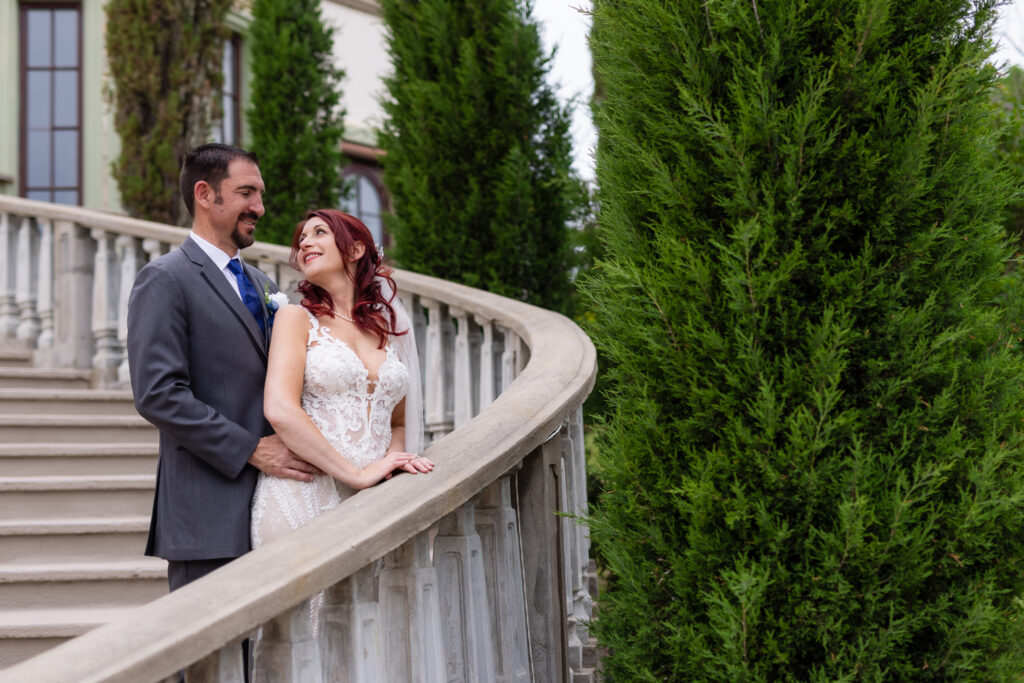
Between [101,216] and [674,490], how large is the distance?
5279mm

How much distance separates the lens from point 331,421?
296 cm

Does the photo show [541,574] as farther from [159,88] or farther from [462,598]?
[159,88]

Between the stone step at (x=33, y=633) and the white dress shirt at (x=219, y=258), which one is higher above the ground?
the white dress shirt at (x=219, y=258)

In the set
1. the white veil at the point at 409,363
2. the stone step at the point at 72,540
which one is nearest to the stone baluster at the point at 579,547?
the white veil at the point at 409,363

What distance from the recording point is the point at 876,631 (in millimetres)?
2326

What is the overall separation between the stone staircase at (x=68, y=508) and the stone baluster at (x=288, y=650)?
2.61 meters

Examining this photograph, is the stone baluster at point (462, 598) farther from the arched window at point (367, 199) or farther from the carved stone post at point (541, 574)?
the arched window at point (367, 199)

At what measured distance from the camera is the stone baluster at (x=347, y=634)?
81.6 inches

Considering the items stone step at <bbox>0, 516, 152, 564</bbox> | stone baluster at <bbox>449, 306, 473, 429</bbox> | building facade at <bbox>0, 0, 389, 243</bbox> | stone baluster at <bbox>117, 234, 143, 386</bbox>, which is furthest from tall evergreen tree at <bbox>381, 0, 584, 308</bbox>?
building facade at <bbox>0, 0, 389, 243</bbox>

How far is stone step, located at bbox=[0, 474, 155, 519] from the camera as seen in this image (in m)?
4.96

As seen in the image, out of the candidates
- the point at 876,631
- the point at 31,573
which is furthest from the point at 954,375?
the point at 31,573

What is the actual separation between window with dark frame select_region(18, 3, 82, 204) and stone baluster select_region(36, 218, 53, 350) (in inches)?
191

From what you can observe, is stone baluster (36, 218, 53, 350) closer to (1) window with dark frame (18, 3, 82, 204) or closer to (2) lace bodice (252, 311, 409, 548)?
(2) lace bodice (252, 311, 409, 548)

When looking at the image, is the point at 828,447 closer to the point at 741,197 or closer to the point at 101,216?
the point at 741,197
